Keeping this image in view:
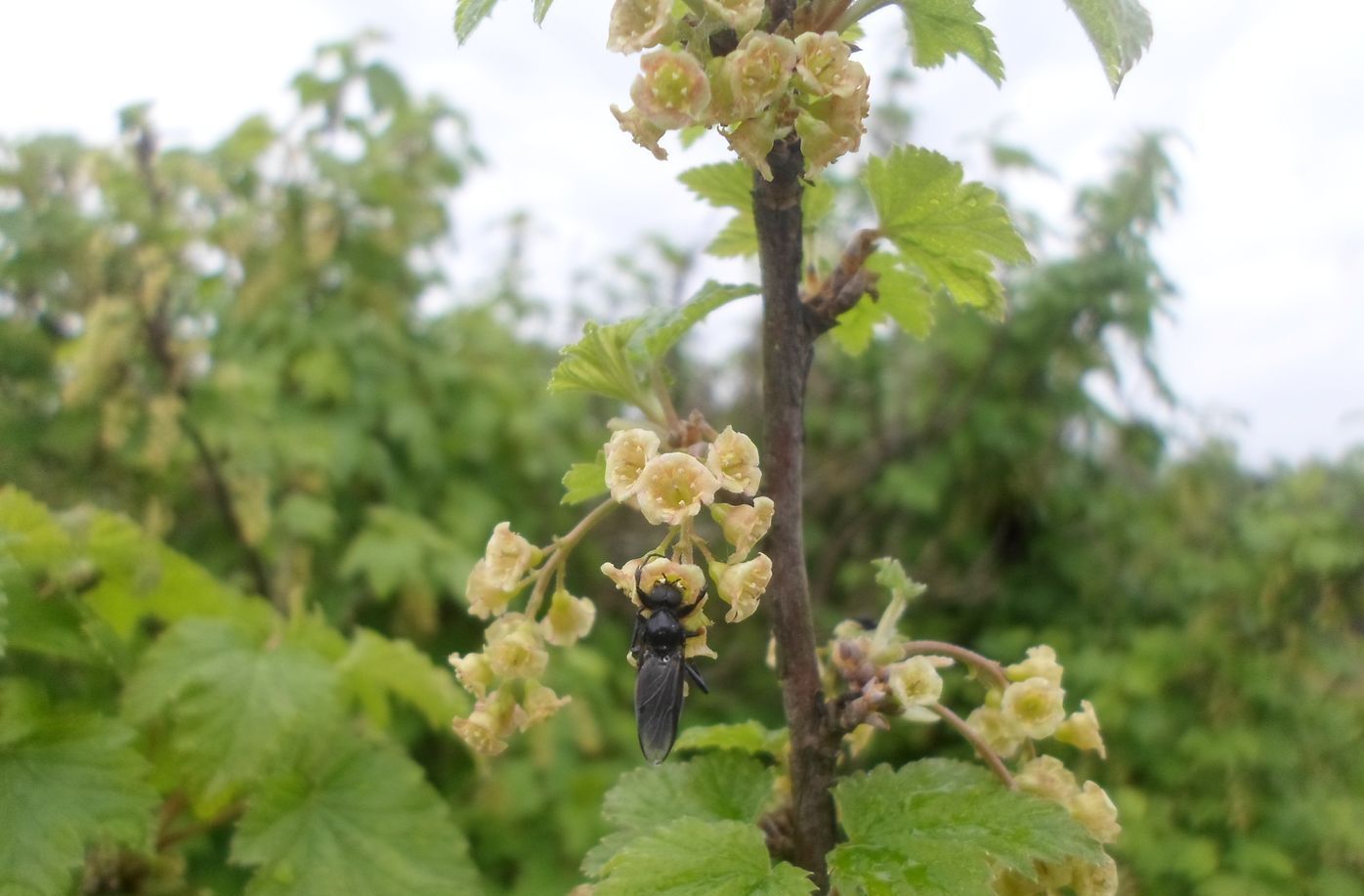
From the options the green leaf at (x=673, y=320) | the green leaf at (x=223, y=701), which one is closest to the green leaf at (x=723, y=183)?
the green leaf at (x=673, y=320)

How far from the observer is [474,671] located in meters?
0.76

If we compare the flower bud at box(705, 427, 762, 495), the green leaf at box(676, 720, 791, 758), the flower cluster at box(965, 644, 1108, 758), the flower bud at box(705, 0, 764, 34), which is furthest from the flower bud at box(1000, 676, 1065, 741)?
the flower bud at box(705, 0, 764, 34)

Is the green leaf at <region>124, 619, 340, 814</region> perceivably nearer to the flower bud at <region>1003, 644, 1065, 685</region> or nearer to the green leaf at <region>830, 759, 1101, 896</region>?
the green leaf at <region>830, 759, 1101, 896</region>

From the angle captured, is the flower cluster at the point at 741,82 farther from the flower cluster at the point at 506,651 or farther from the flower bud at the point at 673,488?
the flower cluster at the point at 506,651

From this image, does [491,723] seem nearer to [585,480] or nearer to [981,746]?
[585,480]

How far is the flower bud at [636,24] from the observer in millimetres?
632

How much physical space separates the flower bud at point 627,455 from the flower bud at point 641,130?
192 mm

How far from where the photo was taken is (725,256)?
1.00 metres

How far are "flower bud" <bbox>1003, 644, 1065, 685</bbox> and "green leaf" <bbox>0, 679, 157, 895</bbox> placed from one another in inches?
31.4

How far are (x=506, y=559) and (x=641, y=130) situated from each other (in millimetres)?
332

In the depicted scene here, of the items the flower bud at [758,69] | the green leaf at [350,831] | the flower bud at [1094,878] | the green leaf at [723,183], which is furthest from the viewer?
the green leaf at [350,831]

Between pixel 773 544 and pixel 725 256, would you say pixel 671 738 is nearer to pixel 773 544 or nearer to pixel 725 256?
pixel 773 544

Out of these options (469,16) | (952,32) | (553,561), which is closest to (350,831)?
(553,561)

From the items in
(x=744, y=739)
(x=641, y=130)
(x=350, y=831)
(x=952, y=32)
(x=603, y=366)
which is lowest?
(x=350, y=831)
